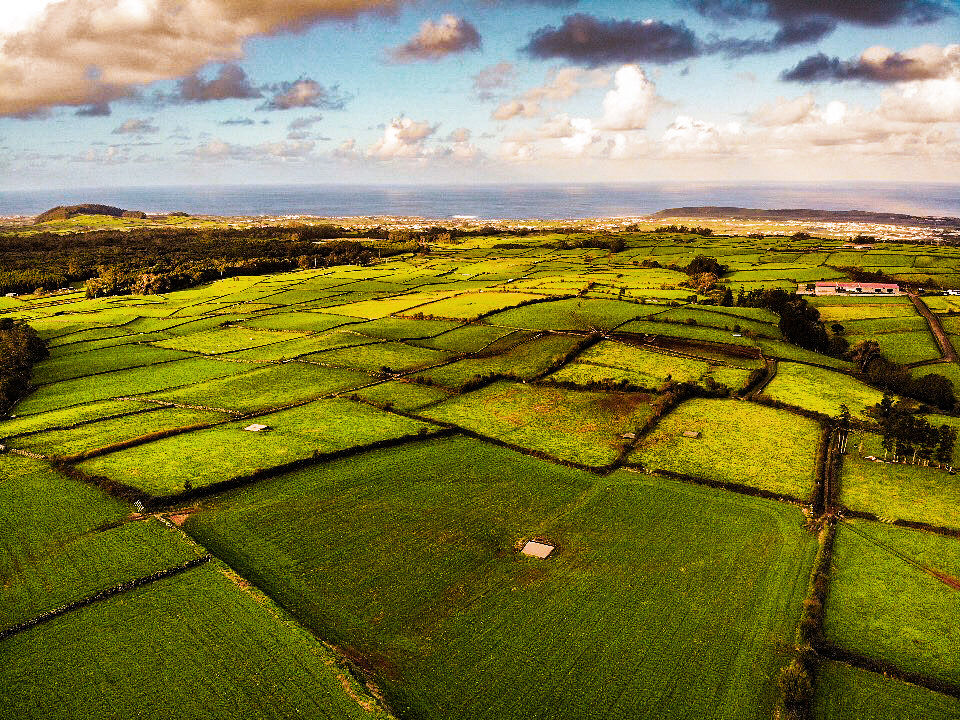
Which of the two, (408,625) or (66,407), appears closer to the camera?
(408,625)

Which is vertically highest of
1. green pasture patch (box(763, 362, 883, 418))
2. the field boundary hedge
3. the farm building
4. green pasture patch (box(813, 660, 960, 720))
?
the farm building

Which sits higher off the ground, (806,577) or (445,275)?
(445,275)

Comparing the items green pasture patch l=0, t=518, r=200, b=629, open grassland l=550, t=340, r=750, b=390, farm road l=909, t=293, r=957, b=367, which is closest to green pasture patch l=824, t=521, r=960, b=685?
open grassland l=550, t=340, r=750, b=390

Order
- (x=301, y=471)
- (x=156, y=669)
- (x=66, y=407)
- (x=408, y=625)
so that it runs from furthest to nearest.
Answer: (x=66, y=407), (x=301, y=471), (x=408, y=625), (x=156, y=669)

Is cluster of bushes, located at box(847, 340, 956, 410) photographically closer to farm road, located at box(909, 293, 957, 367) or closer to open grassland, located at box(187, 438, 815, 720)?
farm road, located at box(909, 293, 957, 367)

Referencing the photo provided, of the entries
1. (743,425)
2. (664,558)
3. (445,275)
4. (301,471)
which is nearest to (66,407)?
(301,471)

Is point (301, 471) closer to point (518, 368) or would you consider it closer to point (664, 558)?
point (664, 558)

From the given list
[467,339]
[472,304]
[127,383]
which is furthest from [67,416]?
[472,304]

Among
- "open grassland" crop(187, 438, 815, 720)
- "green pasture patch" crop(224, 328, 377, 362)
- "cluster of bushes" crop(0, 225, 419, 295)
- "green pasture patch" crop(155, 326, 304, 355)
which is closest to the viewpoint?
"open grassland" crop(187, 438, 815, 720)
